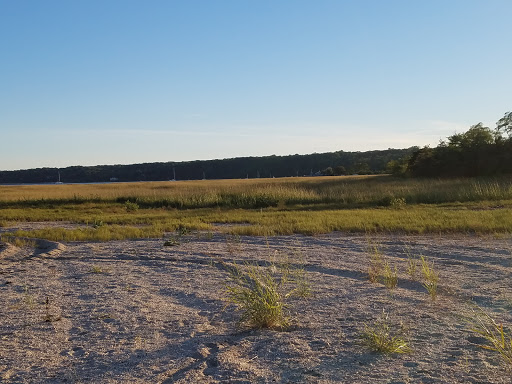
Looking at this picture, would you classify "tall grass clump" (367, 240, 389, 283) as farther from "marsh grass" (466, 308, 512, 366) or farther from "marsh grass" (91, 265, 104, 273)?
"marsh grass" (91, 265, 104, 273)

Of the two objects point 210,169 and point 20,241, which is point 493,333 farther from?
point 210,169

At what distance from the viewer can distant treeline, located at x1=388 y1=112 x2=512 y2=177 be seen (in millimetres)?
42625

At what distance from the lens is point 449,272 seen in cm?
777

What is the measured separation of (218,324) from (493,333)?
95.5 inches

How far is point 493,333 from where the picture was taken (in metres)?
4.31

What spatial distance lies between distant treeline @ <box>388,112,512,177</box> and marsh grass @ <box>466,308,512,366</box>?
40368 millimetres

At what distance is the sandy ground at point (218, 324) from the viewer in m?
3.92

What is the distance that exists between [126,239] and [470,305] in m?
9.46

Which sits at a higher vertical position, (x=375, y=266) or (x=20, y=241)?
(x=20, y=241)

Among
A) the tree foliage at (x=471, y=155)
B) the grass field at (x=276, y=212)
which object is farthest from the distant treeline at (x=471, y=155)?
the grass field at (x=276, y=212)

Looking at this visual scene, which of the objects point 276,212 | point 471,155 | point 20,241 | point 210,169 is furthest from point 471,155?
point 210,169

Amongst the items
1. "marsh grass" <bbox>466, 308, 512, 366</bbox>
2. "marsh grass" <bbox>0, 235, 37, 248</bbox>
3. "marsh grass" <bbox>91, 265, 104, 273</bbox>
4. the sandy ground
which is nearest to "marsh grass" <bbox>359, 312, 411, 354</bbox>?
the sandy ground

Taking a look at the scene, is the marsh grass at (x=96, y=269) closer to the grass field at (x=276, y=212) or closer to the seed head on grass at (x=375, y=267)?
the seed head on grass at (x=375, y=267)

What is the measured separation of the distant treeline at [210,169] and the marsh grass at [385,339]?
95332 millimetres
